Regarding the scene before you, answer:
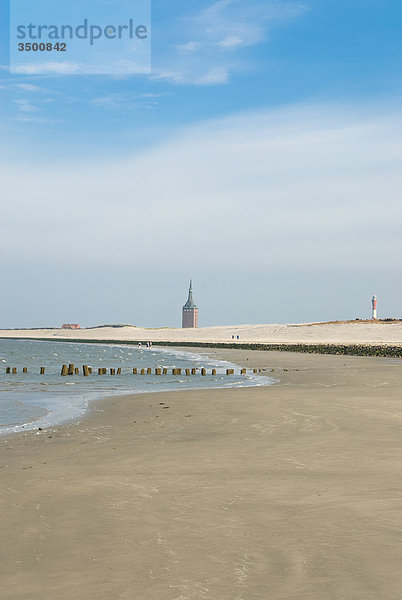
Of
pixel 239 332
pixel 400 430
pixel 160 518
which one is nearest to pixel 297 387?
pixel 400 430

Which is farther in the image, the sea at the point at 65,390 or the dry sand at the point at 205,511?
the sea at the point at 65,390

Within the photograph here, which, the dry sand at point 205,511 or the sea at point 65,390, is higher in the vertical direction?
the dry sand at point 205,511

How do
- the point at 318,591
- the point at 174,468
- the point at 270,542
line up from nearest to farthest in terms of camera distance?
1. the point at 318,591
2. the point at 270,542
3. the point at 174,468

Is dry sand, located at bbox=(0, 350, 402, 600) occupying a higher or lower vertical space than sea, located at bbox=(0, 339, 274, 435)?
higher

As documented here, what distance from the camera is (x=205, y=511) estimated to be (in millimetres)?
8789

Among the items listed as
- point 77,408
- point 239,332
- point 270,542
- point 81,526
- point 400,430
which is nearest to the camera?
point 270,542

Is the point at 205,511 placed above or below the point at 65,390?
above

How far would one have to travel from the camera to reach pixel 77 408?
22484mm

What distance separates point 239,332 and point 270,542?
156 meters

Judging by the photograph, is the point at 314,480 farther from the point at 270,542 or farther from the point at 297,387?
the point at 297,387

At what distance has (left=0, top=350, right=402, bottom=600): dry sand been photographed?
6375mm

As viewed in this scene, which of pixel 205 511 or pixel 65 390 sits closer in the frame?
pixel 205 511

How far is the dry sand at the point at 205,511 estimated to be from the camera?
20.9 ft

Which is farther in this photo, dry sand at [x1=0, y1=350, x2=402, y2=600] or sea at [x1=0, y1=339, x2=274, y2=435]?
sea at [x1=0, y1=339, x2=274, y2=435]
